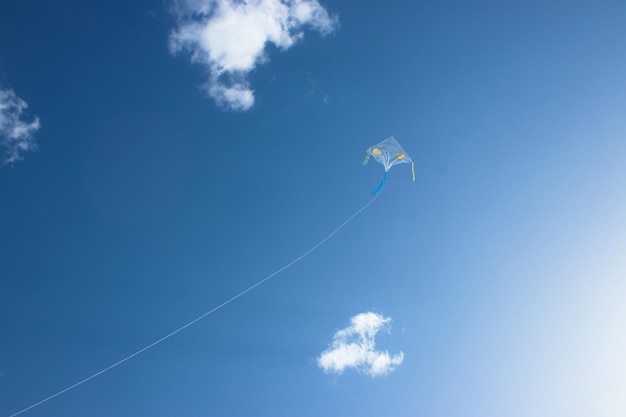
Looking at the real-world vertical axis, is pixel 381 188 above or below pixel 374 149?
below

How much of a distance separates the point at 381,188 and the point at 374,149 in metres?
2.51

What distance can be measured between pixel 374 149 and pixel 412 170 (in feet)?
8.49

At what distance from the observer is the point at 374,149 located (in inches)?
945

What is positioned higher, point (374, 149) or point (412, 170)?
point (374, 149)

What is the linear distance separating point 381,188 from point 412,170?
2.23 meters

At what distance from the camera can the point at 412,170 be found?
932 inches

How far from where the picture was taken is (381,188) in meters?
23.3
